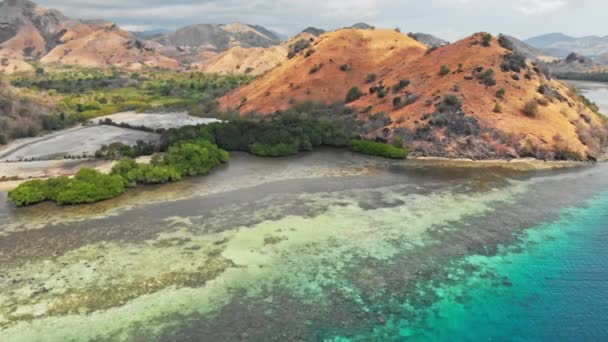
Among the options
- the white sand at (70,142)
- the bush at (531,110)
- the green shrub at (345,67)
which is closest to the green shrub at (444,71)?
the bush at (531,110)

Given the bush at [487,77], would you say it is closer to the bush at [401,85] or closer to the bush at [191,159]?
the bush at [401,85]

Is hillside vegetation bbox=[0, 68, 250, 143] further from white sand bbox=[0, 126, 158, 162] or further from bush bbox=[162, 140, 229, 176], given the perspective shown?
bush bbox=[162, 140, 229, 176]

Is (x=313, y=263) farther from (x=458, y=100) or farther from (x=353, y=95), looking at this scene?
(x=353, y=95)

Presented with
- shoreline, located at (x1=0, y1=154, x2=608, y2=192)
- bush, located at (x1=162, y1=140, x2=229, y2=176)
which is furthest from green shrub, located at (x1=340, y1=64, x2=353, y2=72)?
bush, located at (x1=162, y1=140, x2=229, y2=176)

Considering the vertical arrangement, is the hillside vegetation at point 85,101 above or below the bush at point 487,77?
below

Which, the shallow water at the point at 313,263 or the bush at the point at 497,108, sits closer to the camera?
the shallow water at the point at 313,263

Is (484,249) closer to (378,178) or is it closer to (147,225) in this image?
(378,178)
